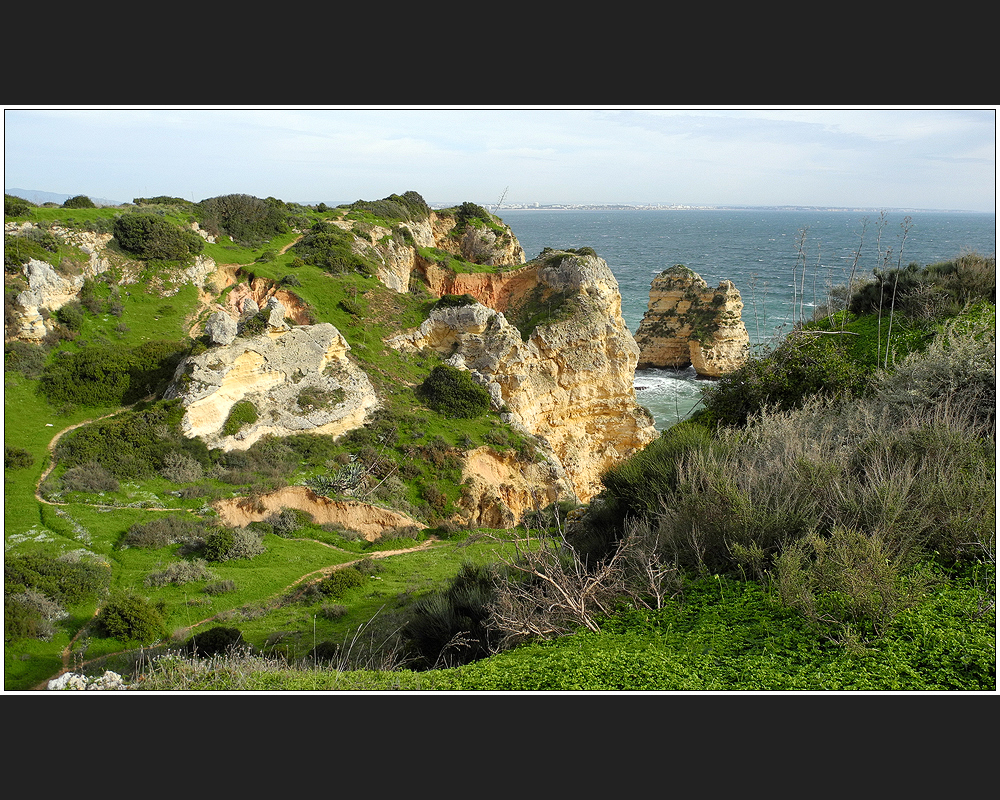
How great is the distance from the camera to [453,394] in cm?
2708

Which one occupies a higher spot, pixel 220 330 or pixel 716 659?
pixel 220 330

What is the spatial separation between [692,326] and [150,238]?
142 ft

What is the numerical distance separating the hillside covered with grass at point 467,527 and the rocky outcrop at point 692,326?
105 feet

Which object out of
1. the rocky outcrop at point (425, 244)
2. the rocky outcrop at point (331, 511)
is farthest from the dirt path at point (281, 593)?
the rocky outcrop at point (425, 244)

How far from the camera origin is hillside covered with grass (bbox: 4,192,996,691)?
5.50 m

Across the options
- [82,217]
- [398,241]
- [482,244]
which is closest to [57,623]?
[82,217]

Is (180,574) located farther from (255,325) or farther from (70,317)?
(70,317)

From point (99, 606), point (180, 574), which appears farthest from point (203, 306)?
point (99, 606)

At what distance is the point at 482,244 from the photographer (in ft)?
152

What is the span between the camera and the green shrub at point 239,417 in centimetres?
2075

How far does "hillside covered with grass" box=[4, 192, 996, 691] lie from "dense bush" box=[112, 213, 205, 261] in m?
0.11

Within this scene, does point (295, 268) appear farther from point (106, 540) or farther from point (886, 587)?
point (886, 587)

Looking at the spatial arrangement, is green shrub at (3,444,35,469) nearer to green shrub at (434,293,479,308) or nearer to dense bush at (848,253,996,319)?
green shrub at (434,293,479,308)

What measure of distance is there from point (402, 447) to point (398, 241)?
21531 millimetres
